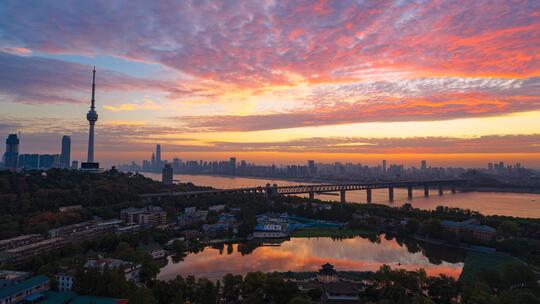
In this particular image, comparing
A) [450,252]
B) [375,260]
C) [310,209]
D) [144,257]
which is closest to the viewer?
[144,257]

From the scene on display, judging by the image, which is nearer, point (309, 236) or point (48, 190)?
point (309, 236)

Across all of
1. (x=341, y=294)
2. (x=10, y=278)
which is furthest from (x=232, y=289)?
(x=10, y=278)

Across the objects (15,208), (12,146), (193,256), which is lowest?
(193,256)

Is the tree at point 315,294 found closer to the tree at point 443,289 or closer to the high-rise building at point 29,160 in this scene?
the tree at point 443,289

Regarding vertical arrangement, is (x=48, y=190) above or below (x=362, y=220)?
above

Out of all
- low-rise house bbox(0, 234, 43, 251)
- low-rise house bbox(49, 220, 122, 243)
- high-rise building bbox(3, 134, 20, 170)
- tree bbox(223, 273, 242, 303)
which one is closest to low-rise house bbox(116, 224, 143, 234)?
low-rise house bbox(49, 220, 122, 243)

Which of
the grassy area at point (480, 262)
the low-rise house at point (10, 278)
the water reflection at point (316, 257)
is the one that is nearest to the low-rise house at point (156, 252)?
the water reflection at point (316, 257)

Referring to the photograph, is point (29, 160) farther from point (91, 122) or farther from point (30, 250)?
point (30, 250)

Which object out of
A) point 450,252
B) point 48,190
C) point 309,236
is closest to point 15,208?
point 48,190

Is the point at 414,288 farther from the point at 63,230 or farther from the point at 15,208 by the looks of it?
the point at 15,208
